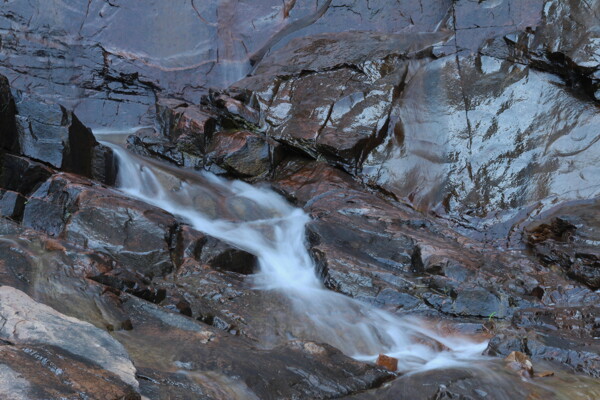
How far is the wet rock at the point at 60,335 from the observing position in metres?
2.70

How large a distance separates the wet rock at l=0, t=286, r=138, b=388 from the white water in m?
2.41

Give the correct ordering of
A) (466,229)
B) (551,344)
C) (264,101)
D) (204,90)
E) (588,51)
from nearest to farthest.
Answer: (551,344)
(466,229)
(588,51)
(264,101)
(204,90)

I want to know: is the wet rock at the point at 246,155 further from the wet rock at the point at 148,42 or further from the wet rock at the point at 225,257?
the wet rock at the point at 225,257

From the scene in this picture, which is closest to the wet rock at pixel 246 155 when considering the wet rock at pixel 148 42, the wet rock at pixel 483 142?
the wet rock at pixel 483 142

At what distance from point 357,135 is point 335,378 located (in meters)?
5.40

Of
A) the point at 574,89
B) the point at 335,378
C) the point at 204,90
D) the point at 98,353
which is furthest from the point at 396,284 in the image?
the point at 204,90

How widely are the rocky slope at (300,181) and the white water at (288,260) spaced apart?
7.8 inches

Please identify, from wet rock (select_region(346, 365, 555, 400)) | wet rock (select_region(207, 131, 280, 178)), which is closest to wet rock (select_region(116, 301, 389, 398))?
wet rock (select_region(346, 365, 555, 400))

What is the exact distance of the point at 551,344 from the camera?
4.84 meters

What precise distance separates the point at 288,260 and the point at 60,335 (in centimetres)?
393

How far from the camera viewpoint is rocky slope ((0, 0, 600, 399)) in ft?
12.3

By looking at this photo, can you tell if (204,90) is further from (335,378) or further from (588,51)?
(335,378)

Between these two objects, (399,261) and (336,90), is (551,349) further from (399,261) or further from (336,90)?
(336,90)

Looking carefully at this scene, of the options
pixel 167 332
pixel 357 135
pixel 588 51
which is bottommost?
pixel 167 332
